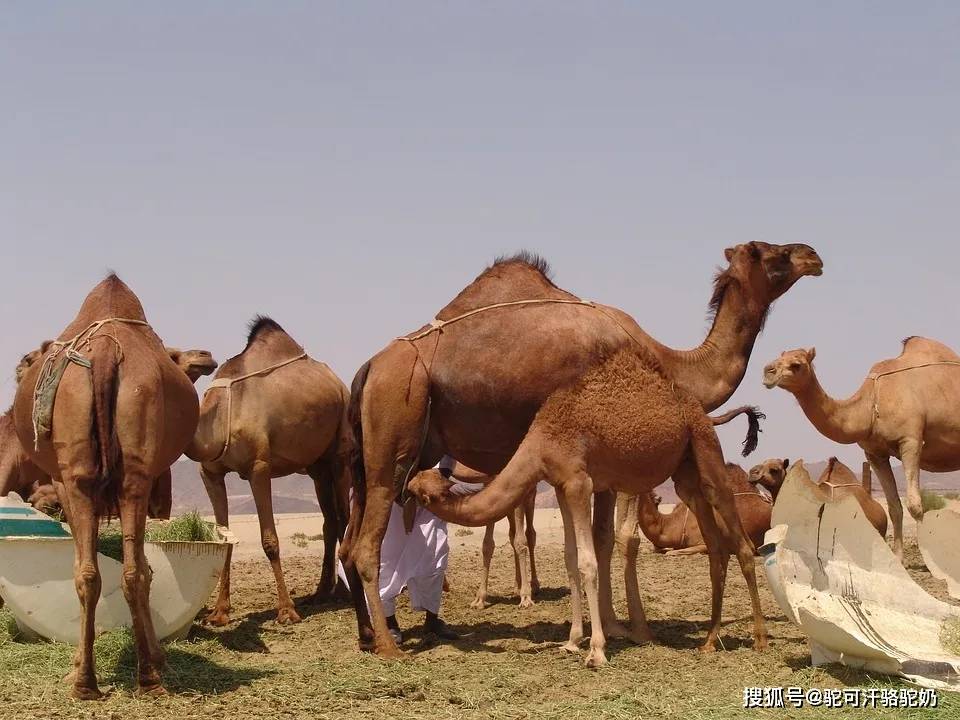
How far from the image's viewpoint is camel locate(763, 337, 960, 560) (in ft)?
42.1

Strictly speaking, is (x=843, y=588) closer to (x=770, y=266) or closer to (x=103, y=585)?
(x=770, y=266)

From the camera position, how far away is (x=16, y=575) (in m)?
8.29

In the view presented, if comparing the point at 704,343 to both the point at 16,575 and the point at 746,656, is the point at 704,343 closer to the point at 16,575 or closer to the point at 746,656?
the point at 746,656

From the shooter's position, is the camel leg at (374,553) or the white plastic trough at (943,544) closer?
the camel leg at (374,553)

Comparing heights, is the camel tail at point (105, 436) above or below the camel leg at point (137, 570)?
above

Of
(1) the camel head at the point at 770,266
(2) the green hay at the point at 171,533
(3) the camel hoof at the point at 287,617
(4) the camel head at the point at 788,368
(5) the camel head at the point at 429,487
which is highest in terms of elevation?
(1) the camel head at the point at 770,266

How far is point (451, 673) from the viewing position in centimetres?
775

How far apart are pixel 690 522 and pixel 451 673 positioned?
8039mm

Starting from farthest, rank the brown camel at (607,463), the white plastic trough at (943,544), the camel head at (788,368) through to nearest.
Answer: the camel head at (788,368), the white plastic trough at (943,544), the brown camel at (607,463)

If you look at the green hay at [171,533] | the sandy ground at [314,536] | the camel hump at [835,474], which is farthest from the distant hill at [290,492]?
the green hay at [171,533]

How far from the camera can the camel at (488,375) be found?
8633 millimetres

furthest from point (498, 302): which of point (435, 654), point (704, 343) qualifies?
point (435, 654)

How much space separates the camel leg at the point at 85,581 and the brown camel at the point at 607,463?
7.79ft

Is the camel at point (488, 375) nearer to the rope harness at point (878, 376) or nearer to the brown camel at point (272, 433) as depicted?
the brown camel at point (272, 433)
